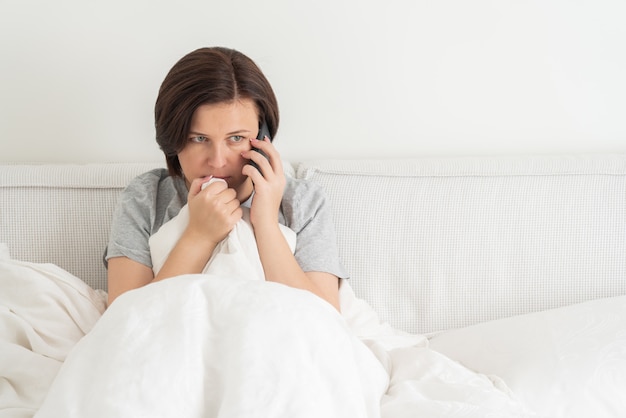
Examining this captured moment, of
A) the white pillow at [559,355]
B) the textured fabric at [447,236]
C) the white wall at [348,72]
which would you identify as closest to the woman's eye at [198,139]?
the textured fabric at [447,236]

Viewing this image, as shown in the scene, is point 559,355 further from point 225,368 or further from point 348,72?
point 348,72

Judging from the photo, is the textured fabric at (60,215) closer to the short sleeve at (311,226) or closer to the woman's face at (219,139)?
the woman's face at (219,139)

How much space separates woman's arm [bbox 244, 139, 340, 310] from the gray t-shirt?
0.15ft

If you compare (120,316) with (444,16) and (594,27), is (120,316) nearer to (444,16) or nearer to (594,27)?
(444,16)

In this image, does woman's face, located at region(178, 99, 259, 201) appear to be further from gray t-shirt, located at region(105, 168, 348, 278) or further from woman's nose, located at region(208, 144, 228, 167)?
gray t-shirt, located at region(105, 168, 348, 278)

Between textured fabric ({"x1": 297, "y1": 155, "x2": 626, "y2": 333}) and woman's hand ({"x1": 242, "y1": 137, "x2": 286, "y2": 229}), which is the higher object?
woman's hand ({"x1": 242, "y1": 137, "x2": 286, "y2": 229})

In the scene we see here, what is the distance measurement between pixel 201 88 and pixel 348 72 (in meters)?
0.53

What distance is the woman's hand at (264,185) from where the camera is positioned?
160cm

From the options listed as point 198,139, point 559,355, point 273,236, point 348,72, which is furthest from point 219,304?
point 348,72

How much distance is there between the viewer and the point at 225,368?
105 centimetres

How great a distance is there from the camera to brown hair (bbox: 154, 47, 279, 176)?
5.11 feet

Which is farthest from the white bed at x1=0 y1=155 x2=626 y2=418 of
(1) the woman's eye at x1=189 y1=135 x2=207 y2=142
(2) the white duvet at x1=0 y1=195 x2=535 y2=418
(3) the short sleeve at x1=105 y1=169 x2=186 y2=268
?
(1) the woman's eye at x1=189 y1=135 x2=207 y2=142

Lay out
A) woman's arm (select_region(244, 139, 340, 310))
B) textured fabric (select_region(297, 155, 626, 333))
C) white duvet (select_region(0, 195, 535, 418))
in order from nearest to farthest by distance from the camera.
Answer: white duvet (select_region(0, 195, 535, 418)) < woman's arm (select_region(244, 139, 340, 310)) < textured fabric (select_region(297, 155, 626, 333))

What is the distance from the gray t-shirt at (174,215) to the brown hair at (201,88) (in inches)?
5.6
